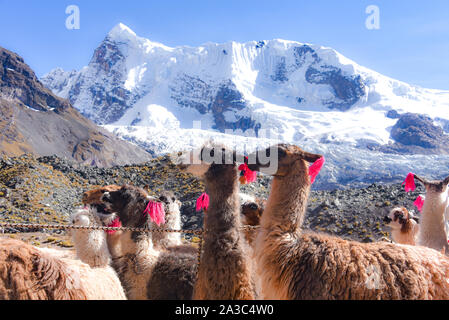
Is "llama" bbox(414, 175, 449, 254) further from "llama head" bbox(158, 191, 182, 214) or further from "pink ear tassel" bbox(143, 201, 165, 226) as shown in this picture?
"pink ear tassel" bbox(143, 201, 165, 226)

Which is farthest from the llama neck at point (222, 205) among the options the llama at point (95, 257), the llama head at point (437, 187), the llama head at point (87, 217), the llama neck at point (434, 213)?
the llama head at point (437, 187)

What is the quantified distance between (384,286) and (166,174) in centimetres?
2010

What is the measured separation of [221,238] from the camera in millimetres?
3676

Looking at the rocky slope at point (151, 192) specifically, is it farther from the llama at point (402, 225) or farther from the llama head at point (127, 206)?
the llama head at point (127, 206)

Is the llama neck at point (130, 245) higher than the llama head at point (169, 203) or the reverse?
the reverse

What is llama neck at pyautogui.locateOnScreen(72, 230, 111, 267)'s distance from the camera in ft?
15.3

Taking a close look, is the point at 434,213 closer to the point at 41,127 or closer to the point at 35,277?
the point at 35,277

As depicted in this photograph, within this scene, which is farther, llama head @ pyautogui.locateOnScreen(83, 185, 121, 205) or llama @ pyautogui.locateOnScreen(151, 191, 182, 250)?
llama @ pyautogui.locateOnScreen(151, 191, 182, 250)

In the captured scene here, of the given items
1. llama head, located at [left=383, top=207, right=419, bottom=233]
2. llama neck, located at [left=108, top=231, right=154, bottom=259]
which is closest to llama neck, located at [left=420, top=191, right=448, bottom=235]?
llama head, located at [left=383, top=207, right=419, bottom=233]

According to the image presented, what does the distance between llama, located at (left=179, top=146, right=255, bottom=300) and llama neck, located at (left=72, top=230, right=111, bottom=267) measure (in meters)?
1.70

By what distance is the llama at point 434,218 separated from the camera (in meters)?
6.61

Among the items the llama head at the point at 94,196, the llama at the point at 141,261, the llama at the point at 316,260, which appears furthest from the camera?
the llama head at the point at 94,196

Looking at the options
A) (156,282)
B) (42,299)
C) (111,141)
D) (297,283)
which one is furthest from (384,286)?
(111,141)
